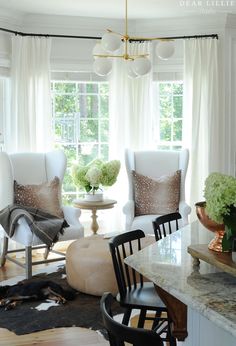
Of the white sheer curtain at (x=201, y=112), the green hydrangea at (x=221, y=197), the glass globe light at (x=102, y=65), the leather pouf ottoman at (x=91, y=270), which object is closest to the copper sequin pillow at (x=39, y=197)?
the leather pouf ottoman at (x=91, y=270)

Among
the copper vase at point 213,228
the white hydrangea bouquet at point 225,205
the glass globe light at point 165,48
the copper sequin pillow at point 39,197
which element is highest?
the glass globe light at point 165,48

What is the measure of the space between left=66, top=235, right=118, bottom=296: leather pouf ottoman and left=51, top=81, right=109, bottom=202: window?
85.6 inches

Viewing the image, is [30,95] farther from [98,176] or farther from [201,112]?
→ [201,112]

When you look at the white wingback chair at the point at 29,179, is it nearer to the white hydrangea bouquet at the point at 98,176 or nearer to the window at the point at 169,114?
the white hydrangea bouquet at the point at 98,176

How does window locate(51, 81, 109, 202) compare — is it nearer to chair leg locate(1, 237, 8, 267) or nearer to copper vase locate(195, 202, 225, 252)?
chair leg locate(1, 237, 8, 267)

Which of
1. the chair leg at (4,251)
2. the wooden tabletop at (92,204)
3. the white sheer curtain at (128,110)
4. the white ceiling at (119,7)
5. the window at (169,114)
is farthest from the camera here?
the window at (169,114)

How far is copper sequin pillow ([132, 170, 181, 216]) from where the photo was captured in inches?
213

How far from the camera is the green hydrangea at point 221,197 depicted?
176cm

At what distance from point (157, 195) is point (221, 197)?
12.1 feet

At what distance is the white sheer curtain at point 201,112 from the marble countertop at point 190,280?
3777 mm

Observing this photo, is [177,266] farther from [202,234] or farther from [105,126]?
[105,126]

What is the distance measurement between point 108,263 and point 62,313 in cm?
55

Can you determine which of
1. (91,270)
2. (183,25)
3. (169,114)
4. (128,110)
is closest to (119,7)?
(183,25)

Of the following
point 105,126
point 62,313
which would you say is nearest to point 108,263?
point 62,313
